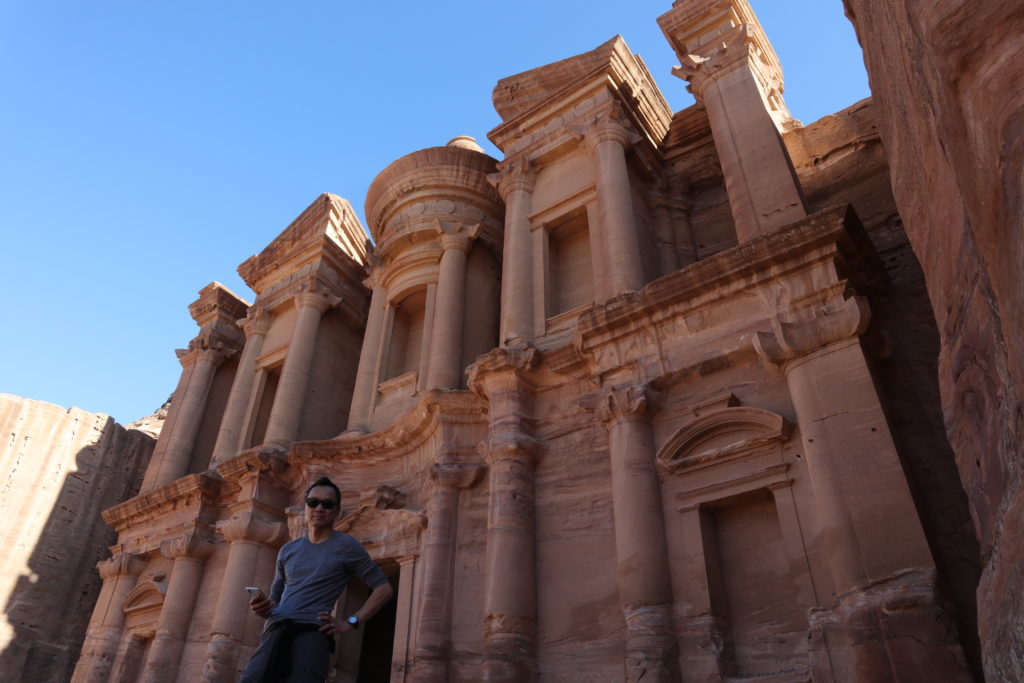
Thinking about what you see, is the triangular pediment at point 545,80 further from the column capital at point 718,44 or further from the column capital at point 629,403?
the column capital at point 629,403

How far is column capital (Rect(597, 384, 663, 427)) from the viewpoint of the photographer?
361 inches

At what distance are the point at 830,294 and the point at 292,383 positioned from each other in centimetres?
1157

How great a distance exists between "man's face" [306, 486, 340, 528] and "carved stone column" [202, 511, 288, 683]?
945 centimetres

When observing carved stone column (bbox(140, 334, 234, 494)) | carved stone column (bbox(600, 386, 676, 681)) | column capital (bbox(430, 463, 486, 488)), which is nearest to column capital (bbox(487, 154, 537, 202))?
column capital (bbox(430, 463, 486, 488))

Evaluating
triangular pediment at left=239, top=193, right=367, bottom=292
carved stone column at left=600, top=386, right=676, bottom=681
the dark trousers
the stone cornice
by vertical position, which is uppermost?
triangular pediment at left=239, top=193, right=367, bottom=292

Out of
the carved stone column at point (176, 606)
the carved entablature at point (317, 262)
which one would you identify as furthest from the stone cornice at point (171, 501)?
the carved entablature at point (317, 262)

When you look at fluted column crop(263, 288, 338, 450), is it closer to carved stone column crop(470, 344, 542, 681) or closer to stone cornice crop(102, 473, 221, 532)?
stone cornice crop(102, 473, 221, 532)

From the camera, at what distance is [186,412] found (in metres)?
18.8

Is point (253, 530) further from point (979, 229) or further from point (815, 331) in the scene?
point (979, 229)

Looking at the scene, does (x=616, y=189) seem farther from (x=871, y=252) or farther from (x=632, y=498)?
(x=632, y=498)

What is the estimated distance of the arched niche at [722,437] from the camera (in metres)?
8.19

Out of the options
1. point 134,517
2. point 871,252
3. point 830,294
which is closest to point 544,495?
point 830,294

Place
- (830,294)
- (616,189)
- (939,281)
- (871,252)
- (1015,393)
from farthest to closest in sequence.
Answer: (616,189), (871,252), (830,294), (939,281), (1015,393)

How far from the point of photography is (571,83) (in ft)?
45.0
